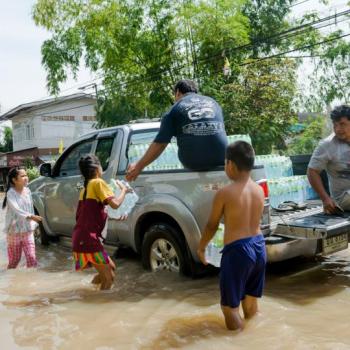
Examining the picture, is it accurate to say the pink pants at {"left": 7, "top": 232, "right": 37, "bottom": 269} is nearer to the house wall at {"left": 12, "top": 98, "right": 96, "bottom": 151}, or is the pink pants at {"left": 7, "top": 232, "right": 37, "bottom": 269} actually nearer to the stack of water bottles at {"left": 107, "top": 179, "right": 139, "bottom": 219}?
the stack of water bottles at {"left": 107, "top": 179, "right": 139, "bottom": 219}

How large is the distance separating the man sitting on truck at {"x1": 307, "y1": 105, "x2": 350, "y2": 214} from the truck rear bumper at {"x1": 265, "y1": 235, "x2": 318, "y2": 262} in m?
0.51

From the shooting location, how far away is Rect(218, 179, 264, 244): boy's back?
3.11 m

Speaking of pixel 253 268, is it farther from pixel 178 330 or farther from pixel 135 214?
pixel 135 214

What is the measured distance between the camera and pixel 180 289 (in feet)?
15.1

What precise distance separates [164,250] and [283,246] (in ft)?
4.45

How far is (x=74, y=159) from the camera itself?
21.3 ft

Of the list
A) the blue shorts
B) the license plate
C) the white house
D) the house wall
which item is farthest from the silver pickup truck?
the house wall

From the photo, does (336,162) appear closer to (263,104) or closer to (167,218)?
(167,218)

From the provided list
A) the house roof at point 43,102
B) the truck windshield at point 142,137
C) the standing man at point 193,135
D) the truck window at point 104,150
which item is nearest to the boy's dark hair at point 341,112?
the standing man at point 193,135

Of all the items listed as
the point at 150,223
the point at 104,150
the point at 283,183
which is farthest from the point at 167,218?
the point at 104,150

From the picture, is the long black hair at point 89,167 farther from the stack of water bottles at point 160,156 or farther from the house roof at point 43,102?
the house roof at point 43,102

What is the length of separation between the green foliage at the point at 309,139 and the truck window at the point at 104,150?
36.6 feet

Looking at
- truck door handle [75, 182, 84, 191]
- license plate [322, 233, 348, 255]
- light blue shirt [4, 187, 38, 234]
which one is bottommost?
license plate [322, 233, 348, 255]

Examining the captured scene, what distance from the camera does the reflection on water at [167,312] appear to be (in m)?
3.40
